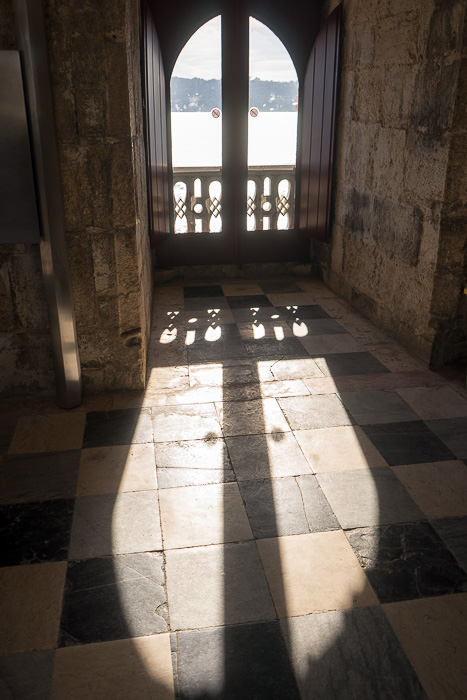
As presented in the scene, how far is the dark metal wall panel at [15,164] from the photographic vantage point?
2.80 metres

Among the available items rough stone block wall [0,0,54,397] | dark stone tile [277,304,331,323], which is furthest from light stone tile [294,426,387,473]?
dark stone tile [277,304,331,323]

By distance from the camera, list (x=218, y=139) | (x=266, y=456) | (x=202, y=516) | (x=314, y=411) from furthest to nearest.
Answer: (x=218, y=139) < (x=314, y=411) < (x=266, y=456) < (x=202, y=516)

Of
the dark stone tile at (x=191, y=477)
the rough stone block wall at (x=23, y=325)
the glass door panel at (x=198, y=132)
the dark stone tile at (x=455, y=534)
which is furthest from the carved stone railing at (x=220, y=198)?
the dark stone tile at (x=455, y=534)

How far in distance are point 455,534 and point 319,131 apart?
4293 mm

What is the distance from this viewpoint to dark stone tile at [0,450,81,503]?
8.50 ft

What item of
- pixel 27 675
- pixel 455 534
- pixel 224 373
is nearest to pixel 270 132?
pixel 224 373

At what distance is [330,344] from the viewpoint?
4398 millimetres

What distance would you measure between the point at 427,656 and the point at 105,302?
8.01ft

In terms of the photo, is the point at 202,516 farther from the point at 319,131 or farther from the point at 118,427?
the point at 319,131

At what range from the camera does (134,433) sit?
3.11 meters

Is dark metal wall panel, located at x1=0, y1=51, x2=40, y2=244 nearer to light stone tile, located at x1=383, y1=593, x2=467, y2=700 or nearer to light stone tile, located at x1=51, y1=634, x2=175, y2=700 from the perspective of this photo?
light stone tile, located at x1=51, y1=634, x2=175, y2=700

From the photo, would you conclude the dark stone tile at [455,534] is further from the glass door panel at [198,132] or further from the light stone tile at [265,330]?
the glass door panel at [198,132]

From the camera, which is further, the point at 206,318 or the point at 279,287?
the point at 279,287

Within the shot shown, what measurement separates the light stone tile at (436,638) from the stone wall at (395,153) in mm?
2279
